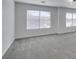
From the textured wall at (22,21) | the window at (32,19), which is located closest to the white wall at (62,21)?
the textured wall at (22,21)

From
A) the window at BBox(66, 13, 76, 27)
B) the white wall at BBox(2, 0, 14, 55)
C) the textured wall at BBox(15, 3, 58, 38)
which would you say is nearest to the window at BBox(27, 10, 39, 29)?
the textured wall at BBox(15, 3, 58, 38)

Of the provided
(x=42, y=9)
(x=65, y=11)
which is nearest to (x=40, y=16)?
(x=42, y=9)

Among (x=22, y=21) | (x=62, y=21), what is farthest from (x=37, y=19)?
(x=62, y=21)

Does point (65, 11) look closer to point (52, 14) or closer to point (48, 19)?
point (52, 14)

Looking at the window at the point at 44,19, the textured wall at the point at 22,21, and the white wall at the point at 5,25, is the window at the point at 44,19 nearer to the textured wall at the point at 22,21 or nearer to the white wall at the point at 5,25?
the textured wall at the point at 22,21

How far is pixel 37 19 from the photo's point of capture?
8.13 m

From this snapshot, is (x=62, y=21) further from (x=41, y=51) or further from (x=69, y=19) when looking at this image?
(x=41, y=51)

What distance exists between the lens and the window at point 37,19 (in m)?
7.52

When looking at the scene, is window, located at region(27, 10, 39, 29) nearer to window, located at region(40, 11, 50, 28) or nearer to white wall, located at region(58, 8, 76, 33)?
window, located at region(40, 11, 50, 28)

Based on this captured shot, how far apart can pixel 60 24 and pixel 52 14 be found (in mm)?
1393

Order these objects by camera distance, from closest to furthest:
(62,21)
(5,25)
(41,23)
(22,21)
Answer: (5,25)
(22,21)
(41,23)
(62,21)

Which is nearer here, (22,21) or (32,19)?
(22,21)

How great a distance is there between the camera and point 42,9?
8367 millimetres

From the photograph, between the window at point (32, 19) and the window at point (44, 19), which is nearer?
the window at point (32, 19)
